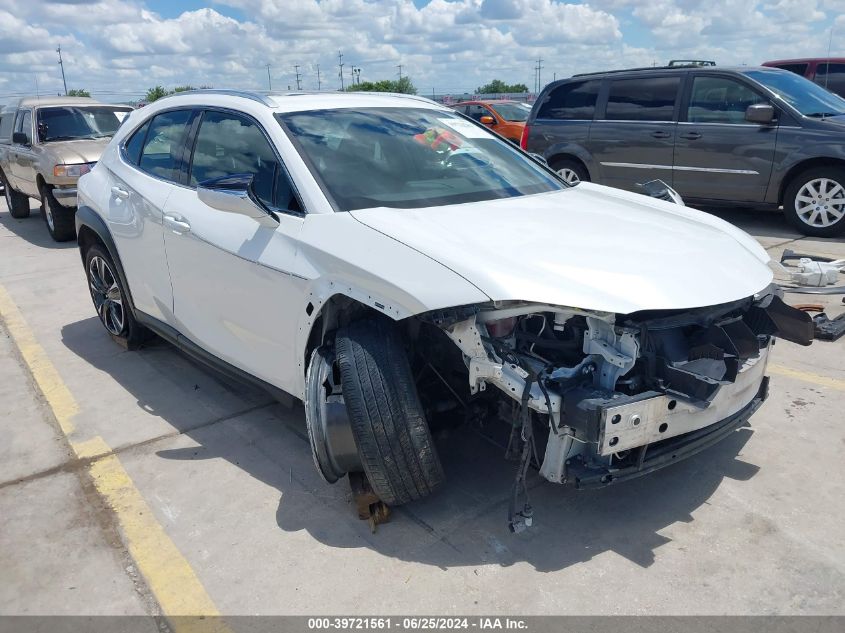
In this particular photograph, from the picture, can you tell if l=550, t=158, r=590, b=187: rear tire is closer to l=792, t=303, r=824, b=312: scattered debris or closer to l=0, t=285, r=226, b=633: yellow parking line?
l=792, t=303, r=824, b=312: scattered debris

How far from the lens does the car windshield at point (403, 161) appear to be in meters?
3.36

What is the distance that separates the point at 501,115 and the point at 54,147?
34.2 ft

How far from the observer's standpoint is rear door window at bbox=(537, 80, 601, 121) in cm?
968

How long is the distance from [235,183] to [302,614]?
5.93 ft

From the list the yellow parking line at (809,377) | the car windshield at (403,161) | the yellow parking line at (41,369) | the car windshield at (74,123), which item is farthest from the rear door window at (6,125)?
the yellow parking line at (809,377)

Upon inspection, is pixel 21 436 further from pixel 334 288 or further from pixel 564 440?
pixel 564 440

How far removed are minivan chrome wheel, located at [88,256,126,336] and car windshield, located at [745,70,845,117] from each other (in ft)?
23.9

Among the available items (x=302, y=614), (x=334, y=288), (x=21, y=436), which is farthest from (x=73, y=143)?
(x=302, y=614)

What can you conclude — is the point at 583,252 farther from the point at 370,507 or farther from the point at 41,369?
the point at 41,369

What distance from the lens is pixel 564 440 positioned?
2713mm

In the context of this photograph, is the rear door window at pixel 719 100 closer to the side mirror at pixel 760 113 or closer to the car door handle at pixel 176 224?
the side mirror at pixel 760 113

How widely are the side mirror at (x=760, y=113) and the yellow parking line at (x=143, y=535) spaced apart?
7329mm

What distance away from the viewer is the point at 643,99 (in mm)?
9180

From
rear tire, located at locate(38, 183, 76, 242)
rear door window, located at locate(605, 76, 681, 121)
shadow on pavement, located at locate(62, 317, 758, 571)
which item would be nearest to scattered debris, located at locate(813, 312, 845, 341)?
shadow on pavement, located at locate(62, 317, 758, 571)
